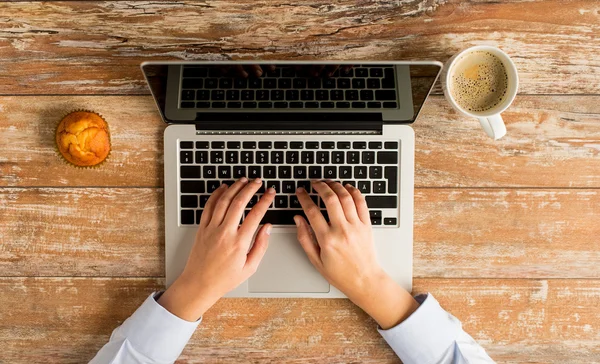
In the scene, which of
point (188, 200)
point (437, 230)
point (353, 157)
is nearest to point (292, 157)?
point (353, 157)

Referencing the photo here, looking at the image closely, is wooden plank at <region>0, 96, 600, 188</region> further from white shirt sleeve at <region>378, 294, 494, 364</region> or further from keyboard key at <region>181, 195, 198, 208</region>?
white shirt sleeve at <region>378, 294, 494, 364</region>

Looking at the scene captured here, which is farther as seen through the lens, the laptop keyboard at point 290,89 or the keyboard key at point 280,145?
the keyboard key at point 280,145

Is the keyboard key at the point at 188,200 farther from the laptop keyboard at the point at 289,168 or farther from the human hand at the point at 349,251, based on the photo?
the human hand at the point at 349,251

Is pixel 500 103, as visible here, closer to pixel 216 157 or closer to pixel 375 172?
pixel 375 172

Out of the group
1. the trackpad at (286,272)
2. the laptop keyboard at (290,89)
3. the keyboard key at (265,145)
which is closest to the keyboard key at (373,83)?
the laptop keyboard at (290,89)

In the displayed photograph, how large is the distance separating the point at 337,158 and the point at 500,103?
32cm

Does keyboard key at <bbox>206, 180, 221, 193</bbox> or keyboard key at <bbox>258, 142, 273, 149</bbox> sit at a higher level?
keyboard key at <bbox>258, 142, 273, 149</bbox>

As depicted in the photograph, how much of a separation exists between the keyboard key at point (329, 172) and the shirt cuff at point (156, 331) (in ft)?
1.26

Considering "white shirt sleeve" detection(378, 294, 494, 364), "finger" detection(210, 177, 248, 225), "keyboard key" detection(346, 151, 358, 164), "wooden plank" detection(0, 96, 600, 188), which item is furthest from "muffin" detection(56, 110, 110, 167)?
"white shirt sleeve" detection(378, 294, 494, 364)

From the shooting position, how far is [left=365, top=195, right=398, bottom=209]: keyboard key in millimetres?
886

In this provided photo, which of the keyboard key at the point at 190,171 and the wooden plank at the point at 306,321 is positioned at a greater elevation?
the keyboard key at the point at 190,171

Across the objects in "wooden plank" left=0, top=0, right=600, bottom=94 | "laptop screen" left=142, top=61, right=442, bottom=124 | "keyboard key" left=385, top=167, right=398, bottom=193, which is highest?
"wooden plank" left=0, top=0, right=600, bottom=94

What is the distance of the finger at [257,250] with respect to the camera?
0.86m

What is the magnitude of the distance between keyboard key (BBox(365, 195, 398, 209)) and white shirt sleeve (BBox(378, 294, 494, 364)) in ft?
0.64
